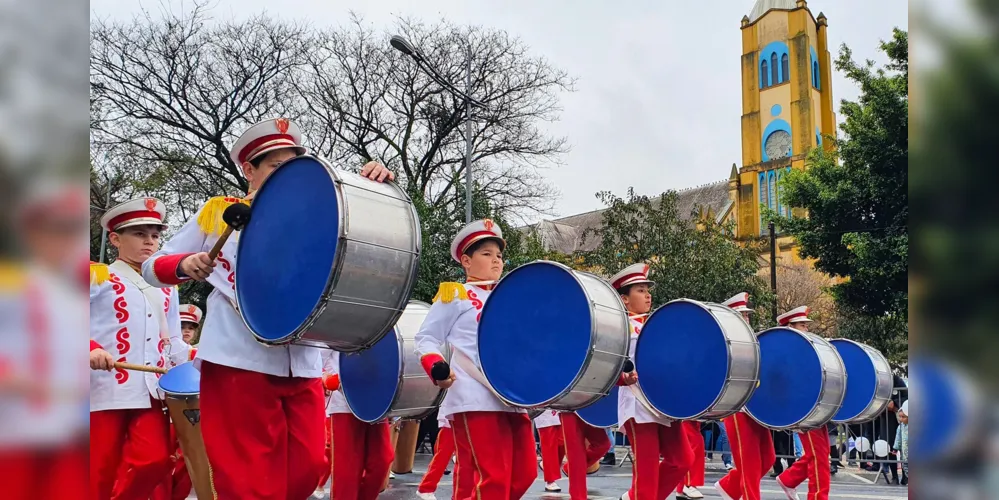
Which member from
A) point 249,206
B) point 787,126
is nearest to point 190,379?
point 249,206

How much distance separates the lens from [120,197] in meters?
22.8

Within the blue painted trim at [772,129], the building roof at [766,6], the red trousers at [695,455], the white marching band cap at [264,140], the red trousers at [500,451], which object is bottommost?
the red trousers at [695,455]

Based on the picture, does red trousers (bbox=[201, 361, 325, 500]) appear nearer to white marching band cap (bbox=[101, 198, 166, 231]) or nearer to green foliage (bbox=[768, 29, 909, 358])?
white marching band cap (bbox=[101, 198, 166, 231])

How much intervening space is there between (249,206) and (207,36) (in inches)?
731

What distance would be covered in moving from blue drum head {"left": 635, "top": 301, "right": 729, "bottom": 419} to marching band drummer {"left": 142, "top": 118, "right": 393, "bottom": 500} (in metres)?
3.42

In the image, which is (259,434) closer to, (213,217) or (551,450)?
(213,217)

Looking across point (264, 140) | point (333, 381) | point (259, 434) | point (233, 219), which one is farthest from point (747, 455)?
point (233, 219)

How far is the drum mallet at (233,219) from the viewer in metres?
3.49

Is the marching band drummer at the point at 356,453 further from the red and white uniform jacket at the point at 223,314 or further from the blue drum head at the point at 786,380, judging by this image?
the blue drum head at the point at 786,380

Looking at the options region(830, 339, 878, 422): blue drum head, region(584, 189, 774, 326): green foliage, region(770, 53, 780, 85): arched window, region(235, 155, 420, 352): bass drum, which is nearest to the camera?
region(235, 155, 420, 352): bass drum

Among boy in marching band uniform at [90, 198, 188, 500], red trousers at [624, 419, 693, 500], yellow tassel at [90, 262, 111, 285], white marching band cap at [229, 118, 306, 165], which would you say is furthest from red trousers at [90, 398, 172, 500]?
red trousers at [624, 419, 693, 500]

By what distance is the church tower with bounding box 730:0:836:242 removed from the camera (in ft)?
185

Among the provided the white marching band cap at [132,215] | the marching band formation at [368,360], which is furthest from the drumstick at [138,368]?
the white marching band cap at [132,215]
